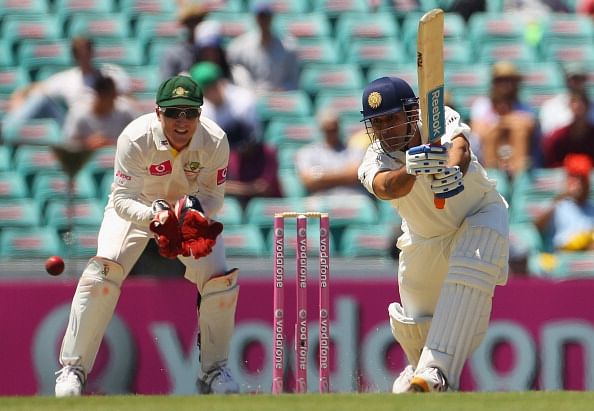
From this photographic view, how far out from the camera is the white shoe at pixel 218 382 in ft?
20.8

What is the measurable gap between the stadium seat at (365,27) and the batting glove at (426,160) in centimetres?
504

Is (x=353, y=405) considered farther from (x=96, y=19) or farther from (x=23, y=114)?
(x=96, y=19)

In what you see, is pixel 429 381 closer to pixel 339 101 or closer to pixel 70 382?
pixel 70 382

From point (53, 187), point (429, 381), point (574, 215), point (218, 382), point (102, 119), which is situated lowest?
point (218, 382)

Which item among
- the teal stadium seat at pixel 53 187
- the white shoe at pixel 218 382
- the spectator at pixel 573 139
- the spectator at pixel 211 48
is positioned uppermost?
the spectator at pixel 211 48

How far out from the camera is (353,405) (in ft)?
15.8

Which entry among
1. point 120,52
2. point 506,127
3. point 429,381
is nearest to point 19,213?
point 120,52

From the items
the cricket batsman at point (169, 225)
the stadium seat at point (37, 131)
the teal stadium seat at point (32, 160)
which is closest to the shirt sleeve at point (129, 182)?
the cricket batsman at point (169, 225)

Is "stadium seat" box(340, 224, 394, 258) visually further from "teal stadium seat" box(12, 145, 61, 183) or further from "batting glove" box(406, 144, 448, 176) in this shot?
"batting glove" box(406, 144, 448, 176)

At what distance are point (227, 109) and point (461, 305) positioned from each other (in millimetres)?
3536

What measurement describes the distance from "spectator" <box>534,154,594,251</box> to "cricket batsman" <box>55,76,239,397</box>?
8.76ft

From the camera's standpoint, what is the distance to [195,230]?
6.03 m

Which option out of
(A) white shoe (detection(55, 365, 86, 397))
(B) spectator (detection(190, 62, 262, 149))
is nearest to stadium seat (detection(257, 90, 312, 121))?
(B) spectator (detection(190, 62, 262, 149))

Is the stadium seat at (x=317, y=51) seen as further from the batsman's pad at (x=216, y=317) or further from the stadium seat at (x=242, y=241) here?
the batsman's pad at (x=216, y=317)
